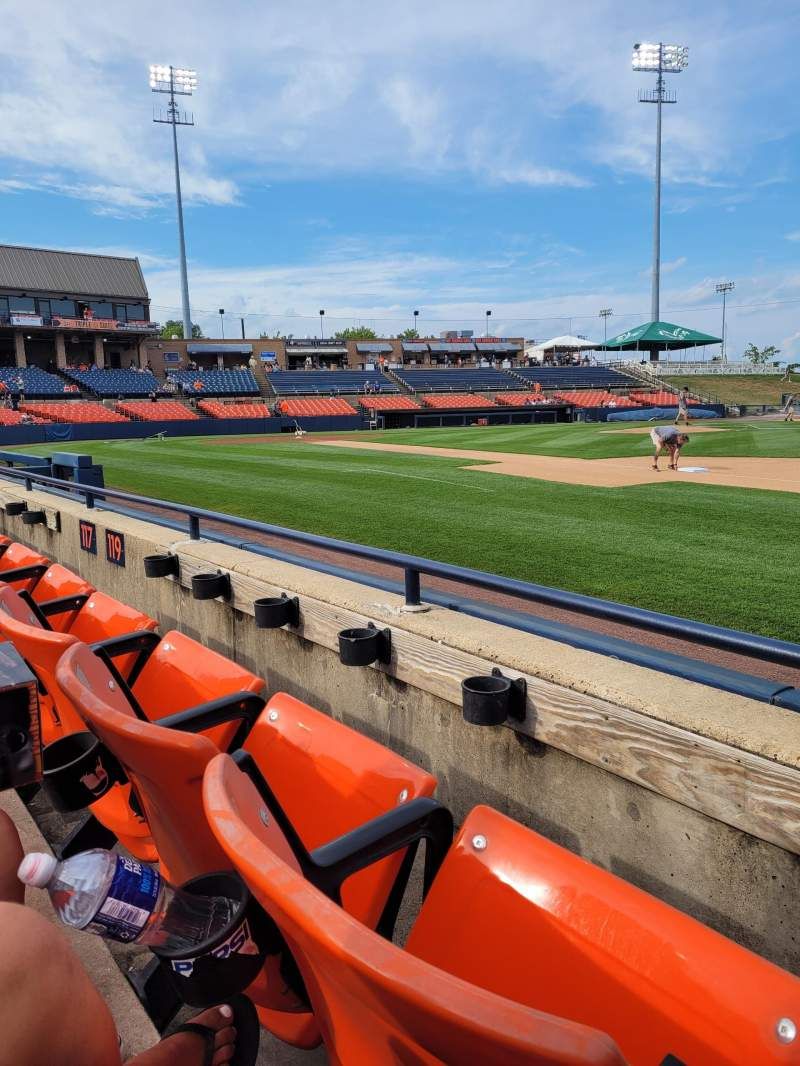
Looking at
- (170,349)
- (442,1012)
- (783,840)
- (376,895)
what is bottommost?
(376,895)

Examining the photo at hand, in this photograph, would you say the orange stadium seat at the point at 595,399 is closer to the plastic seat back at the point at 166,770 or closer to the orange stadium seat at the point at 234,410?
the orange stadium seat at the point at 234,410

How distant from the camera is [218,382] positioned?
180 ft

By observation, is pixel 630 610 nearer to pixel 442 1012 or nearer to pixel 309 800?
pixel 309 800

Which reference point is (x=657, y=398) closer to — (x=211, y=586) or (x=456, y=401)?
(x=456, y=401)

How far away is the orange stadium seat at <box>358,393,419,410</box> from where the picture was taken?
160ft

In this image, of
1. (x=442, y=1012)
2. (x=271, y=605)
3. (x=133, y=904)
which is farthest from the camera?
(x=271, y=605)

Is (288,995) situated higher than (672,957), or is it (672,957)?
(672,957)

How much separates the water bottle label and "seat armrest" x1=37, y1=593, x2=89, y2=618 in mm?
3000

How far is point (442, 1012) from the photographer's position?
2.88 feet

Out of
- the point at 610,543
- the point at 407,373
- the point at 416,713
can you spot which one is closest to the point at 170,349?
the point at 407,373

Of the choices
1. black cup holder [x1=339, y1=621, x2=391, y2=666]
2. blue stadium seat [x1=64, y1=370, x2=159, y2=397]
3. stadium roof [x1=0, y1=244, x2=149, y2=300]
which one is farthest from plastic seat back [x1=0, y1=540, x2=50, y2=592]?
stadium roof [x1=0, y1=244, x2=149, y2=300]

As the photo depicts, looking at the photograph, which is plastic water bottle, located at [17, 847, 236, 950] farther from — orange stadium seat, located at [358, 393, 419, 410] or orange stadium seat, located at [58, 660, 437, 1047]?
orange stadium seat, located at [358, 393, 419, 410]

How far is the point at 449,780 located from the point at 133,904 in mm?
1331

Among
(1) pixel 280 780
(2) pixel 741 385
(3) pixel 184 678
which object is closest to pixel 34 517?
(3) pixel 184 678
